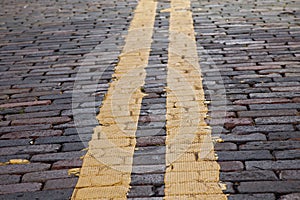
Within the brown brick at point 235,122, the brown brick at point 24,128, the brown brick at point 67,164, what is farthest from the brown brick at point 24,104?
the brown brick at point 235,122

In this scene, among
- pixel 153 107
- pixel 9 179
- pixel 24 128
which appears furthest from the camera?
pixel 153 107

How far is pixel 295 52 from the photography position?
461 cm

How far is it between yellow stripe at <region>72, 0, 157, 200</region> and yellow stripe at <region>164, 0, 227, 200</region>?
25 centimetres

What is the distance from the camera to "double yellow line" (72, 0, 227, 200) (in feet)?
8.38

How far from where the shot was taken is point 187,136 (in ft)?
10.2

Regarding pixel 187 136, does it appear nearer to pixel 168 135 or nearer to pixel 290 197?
pixel 168 135

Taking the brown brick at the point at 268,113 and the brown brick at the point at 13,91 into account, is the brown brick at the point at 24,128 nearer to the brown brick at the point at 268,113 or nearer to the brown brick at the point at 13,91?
the brown brick at the point at 13,91

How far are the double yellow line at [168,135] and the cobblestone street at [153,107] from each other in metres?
0.01

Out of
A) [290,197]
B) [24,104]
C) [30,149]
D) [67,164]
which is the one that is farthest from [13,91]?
[290,197]

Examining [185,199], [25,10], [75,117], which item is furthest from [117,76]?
[25,10]

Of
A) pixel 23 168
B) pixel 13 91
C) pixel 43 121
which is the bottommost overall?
pixel 13 91

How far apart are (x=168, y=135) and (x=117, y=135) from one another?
34cm

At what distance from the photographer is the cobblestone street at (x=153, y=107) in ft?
8.59

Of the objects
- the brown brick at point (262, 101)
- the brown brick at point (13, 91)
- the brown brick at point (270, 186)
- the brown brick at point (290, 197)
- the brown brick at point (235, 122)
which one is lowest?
the brown brick at point (13, 91)
